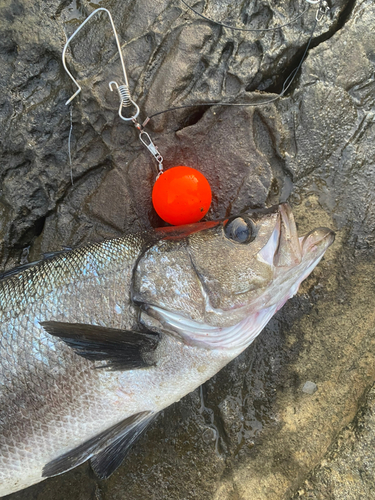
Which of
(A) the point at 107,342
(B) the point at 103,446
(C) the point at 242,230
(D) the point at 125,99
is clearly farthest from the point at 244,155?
(B) the point at 103,446

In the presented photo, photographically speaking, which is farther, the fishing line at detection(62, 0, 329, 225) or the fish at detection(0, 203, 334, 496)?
the fishing line at detection(62, 0, 329, 225)

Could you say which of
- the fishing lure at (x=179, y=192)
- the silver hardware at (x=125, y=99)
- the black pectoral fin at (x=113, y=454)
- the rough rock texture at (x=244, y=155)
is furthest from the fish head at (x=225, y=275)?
the silver hardware at (x=125, y=99)

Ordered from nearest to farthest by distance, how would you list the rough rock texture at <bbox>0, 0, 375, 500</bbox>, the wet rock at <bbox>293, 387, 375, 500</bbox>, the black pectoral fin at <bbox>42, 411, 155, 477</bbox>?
the black pectoral fin at <bbox>42, 411, 155, 477</bbox>, the wet rock at <bbox>293, 387, 375, 500</bbox>, the rough rock texture at <bbox>0, 0, 375, 500</bbox>

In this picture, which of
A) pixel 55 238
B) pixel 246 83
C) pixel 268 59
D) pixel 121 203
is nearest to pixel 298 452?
pixel 121 203

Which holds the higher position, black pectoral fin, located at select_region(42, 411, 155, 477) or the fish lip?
the fish lip

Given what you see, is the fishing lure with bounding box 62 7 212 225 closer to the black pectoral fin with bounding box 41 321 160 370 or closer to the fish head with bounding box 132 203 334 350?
the fish head with bounding box 132 203 334 350

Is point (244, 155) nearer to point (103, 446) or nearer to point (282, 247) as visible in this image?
point (282, 247)

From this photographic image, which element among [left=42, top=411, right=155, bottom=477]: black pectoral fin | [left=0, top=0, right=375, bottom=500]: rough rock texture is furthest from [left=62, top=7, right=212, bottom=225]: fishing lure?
[left=42, top=411, right=155, bottom=477]: black pectoral fin
